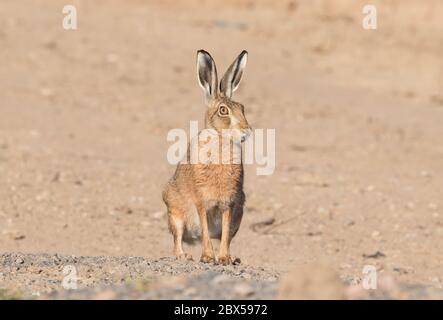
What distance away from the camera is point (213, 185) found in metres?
7.10

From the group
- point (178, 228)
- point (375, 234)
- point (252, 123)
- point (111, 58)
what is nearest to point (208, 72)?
point (178, 228)

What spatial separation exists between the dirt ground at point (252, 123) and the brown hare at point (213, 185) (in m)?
1.09

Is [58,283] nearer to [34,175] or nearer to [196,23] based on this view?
[34,175]

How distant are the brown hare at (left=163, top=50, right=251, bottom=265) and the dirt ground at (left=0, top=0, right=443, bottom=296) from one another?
1.09m

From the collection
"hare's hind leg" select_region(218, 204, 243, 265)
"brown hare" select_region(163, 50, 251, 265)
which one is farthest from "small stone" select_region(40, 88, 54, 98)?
"hare's hind leg" select_region(218, 204, 243, 265)

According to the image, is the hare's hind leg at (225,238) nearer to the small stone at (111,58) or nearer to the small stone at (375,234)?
the small stone at (375,234)

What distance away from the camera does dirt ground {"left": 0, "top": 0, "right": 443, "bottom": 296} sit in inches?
386

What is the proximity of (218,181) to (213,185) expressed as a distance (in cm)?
5

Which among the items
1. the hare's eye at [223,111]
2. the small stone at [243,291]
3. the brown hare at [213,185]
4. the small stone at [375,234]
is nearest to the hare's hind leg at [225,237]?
the brown hare at [213,185]

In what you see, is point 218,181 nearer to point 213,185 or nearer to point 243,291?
point 213,185

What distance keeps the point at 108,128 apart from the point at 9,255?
681 centimetres

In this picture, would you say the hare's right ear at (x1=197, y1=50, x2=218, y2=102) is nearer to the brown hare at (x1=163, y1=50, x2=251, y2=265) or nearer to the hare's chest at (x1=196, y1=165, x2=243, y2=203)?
the brown hare at (x1=163, y1=50, x2=251, y2=265)
